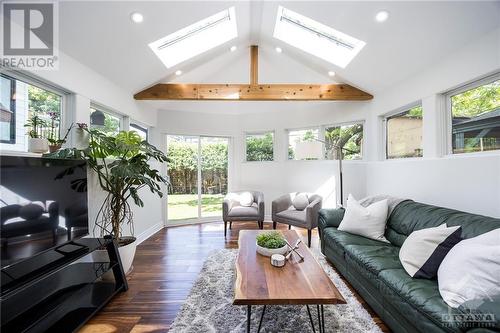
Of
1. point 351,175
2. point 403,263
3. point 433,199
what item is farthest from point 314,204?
point 403,263

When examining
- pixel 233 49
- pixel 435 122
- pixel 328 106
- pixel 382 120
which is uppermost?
pixel 233 49

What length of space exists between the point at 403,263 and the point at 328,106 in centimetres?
330

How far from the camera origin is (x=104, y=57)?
2.63 metres

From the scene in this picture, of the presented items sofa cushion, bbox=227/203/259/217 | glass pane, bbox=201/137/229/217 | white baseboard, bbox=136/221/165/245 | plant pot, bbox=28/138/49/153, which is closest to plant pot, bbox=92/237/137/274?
white baseboard, bbox=136/221/165/245

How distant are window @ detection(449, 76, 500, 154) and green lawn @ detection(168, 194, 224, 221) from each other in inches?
161

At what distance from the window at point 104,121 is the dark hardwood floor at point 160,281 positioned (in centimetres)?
185

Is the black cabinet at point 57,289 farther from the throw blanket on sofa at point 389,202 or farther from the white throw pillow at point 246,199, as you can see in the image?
the throw blanket on sofa at point 389,202

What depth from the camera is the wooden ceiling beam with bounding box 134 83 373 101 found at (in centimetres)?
366

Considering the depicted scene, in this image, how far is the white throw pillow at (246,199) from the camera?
4.29 metres

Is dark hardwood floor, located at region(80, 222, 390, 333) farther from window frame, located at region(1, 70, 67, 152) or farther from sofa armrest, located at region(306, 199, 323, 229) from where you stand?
window frame, located at region(1, 70, 67, 152)

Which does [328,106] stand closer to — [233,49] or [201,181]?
[233,49]

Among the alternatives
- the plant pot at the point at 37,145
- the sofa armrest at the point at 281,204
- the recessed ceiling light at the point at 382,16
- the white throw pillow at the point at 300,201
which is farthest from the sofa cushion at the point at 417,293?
the plant pot at the point at 37,145
